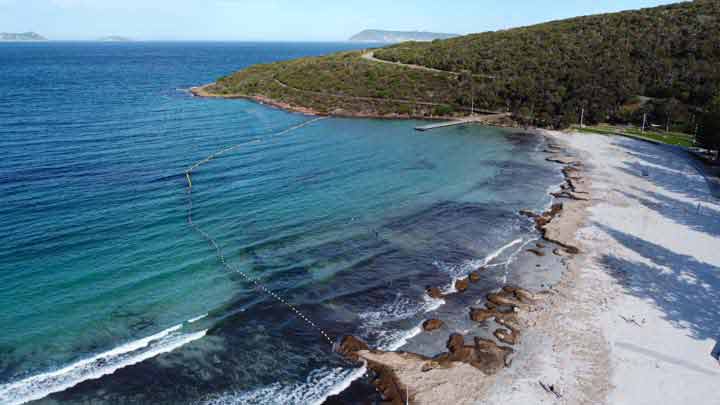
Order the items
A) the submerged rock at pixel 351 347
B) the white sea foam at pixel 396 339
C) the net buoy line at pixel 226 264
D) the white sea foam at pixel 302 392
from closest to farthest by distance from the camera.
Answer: the white sea foam at pixel 302 392 → the submerged rock at pixel 351 347 → the white sea foam at pixel 396 339 → the net buoy line at pixel 226 264

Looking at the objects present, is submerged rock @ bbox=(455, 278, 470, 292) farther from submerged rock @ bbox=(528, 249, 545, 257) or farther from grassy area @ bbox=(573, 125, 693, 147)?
grassy area @ bbox=(573, 125, 693, 147)

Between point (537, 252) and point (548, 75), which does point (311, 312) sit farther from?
point (548, 75)

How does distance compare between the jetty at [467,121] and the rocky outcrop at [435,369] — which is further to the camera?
the jetty at [467,121]

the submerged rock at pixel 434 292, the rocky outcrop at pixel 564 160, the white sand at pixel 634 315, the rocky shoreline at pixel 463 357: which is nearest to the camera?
the rocky shoreline at pixel 463 357

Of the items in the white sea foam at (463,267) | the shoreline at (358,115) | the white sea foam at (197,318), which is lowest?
the white sea foam at (197,318)

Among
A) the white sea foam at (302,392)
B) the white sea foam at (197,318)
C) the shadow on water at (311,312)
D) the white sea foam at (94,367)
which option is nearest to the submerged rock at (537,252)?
the shadow on water at (311,312)

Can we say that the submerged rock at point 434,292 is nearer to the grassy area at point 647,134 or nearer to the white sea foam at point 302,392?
the white sea foam at point 302,392

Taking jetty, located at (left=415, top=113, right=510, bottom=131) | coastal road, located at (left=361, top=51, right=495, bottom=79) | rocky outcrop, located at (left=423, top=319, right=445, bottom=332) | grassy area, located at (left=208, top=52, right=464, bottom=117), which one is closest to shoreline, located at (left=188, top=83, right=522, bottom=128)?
jetty, located at (left=415, top=113, right=510, bottom=131)
